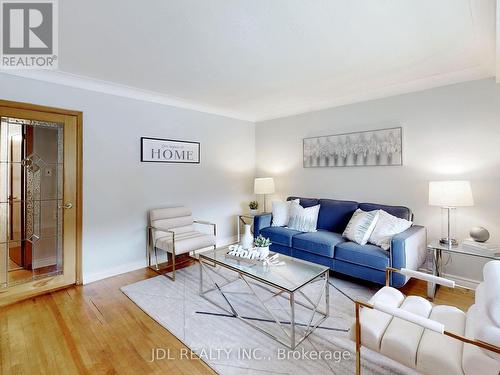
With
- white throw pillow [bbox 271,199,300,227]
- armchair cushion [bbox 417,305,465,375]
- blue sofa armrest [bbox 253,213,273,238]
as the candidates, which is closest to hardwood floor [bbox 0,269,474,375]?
armchair cushion [bbox 417,305,465,375]

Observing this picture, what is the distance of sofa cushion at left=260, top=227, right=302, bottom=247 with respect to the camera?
3.49 m

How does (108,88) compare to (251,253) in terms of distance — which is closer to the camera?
(251,253)

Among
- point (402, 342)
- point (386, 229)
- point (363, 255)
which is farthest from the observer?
point (386, 229)

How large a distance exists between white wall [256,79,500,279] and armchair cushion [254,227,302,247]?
98 centimetres

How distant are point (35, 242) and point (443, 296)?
175 inches

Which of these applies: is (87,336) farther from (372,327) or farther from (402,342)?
(402,342)

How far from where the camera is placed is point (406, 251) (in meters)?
2.60

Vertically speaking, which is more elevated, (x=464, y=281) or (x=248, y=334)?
(x=464, y=281)

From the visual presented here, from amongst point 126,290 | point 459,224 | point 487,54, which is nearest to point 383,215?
point 459,224

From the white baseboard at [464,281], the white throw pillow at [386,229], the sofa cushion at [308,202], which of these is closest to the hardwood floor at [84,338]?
the white throw pillow at [386,229]
